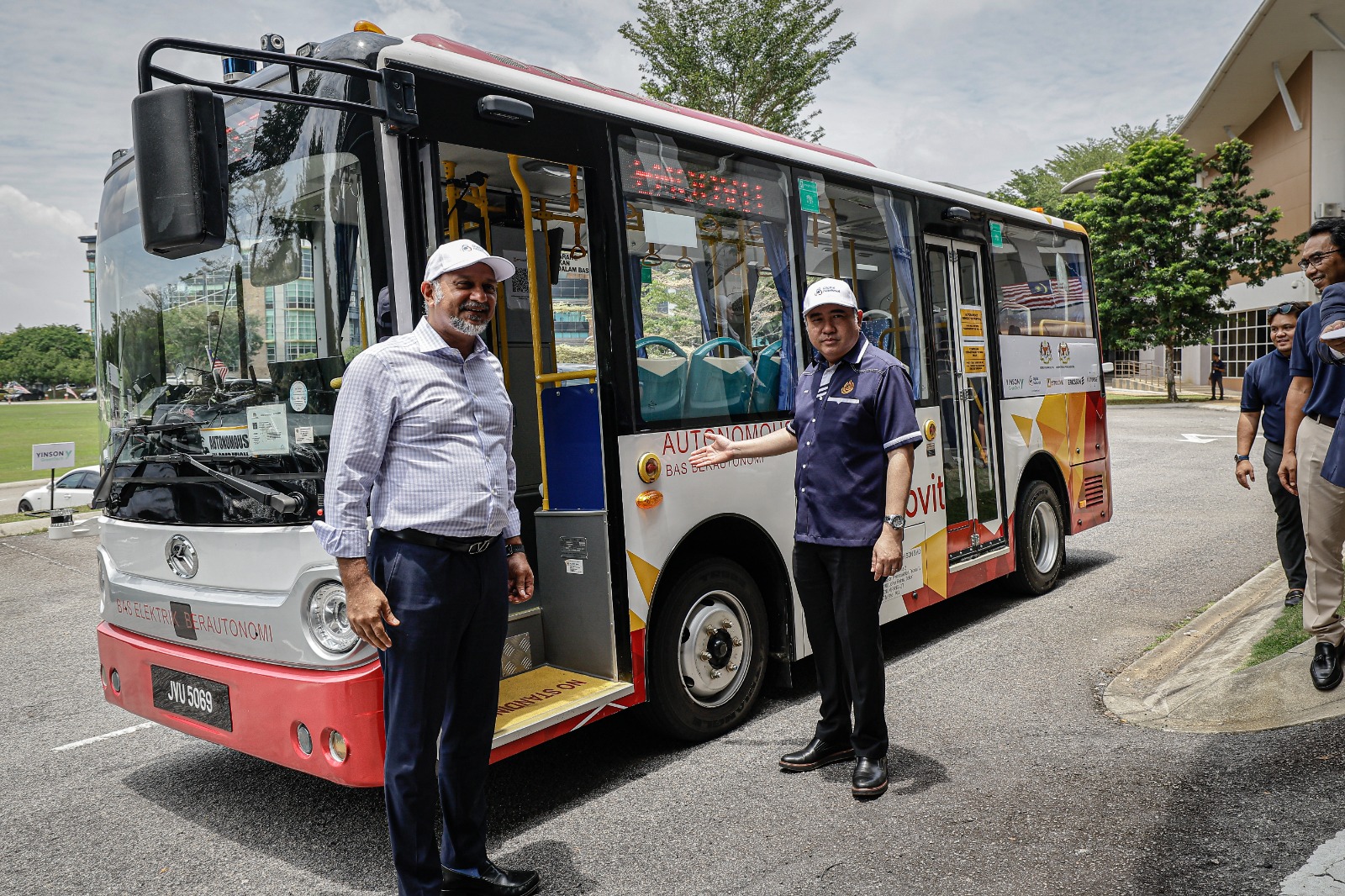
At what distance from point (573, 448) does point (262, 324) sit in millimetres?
1371

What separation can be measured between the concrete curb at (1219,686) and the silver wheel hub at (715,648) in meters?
1.95

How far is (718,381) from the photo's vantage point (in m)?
4.85

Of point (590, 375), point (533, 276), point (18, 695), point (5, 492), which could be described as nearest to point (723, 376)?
point (590, 375)

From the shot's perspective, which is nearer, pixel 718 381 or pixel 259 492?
pixel 259 492

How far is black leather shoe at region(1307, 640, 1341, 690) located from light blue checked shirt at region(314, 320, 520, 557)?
399cm

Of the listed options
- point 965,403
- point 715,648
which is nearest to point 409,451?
point 715,648

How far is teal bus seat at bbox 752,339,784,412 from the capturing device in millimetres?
5094

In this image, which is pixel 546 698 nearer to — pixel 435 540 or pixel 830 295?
pixel 435 540

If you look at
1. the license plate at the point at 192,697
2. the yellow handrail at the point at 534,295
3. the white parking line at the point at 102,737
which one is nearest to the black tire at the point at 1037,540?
the yellow handrail at the point at 534,295

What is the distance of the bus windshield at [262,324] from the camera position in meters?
3.56

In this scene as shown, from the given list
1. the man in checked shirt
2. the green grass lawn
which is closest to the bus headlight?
the man in checked shirt

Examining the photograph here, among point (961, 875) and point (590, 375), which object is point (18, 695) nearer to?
point (590, 375)

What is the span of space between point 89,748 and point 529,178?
3890 millimetres

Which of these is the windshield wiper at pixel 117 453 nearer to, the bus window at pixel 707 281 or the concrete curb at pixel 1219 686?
the bus window at pixel 707 281
